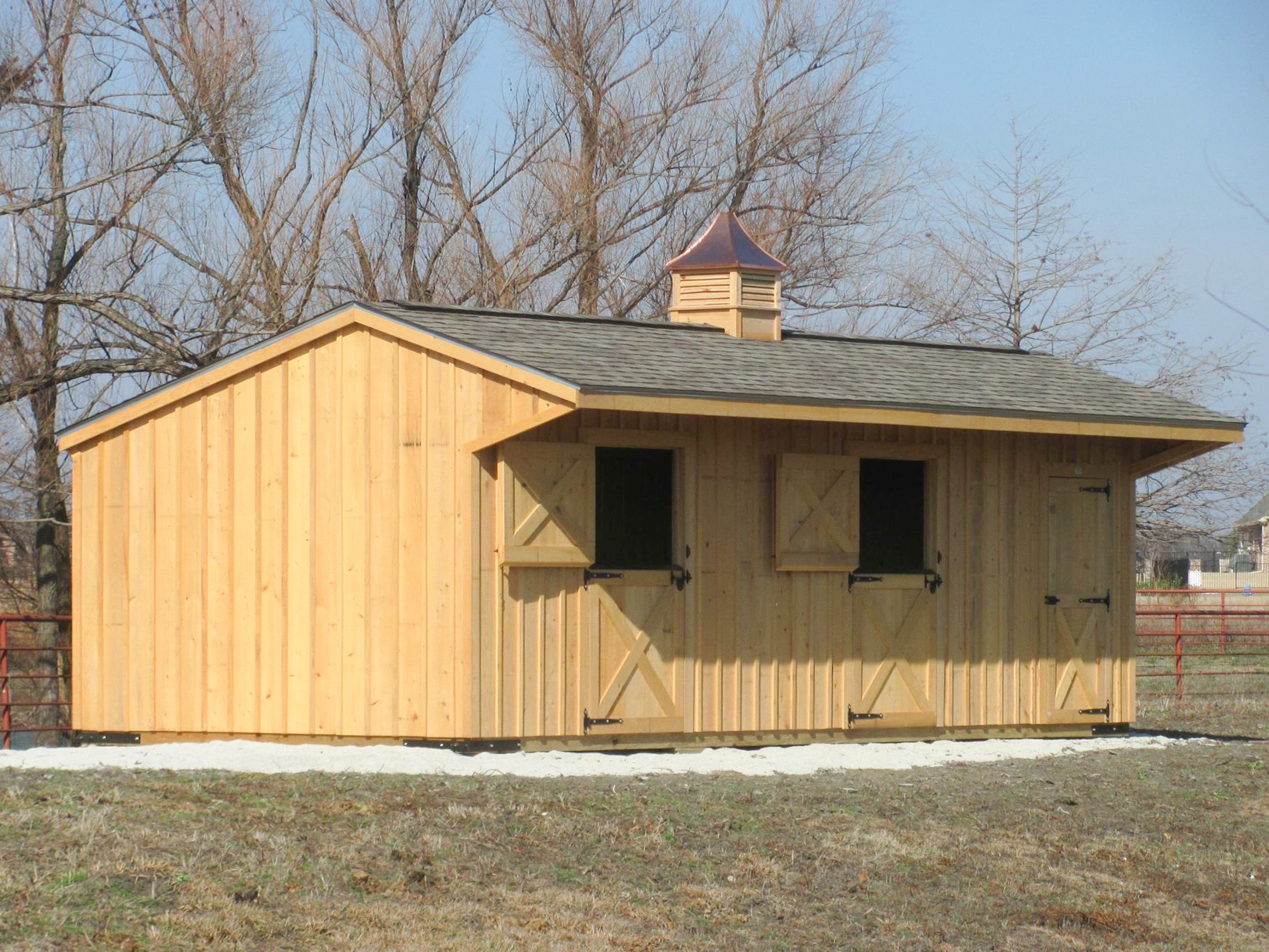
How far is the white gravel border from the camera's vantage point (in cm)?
916

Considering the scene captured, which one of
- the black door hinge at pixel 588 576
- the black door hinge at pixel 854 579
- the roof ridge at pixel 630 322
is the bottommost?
the black door hinge at pixel 854 579

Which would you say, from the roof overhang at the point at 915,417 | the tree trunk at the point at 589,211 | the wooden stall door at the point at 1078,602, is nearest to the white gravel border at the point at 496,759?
the wooden stall door at the point at 1078,602

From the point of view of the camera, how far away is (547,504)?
405 inches

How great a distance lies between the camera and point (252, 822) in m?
7.11

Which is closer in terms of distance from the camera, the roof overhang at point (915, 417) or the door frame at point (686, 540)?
the roof overhang at point (915, 417)

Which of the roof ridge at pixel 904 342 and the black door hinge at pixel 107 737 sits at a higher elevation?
the roof ridge at pixel 904 342

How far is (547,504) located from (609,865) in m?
3.73

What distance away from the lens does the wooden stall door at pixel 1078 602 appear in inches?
477

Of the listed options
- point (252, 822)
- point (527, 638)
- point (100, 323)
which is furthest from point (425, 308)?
point (100, 323)

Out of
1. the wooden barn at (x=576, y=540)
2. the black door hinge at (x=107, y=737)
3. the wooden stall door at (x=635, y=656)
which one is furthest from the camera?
the black door hinge at (x=107, y=737)

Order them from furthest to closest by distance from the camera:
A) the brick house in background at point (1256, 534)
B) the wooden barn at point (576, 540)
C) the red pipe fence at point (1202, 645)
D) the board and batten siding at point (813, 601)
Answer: the brick house in background at point (1256, 534), the red pipe fence at point (1202, 645), the board and batten siding at point (813, 601), the wooden barn at point (576, 540)

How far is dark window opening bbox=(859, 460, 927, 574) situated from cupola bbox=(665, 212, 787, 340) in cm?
152

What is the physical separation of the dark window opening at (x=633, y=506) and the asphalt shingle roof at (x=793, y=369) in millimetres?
858

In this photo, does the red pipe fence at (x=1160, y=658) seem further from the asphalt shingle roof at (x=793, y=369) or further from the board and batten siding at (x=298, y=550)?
the asphalt shingle roof at (x=793, y=369)
